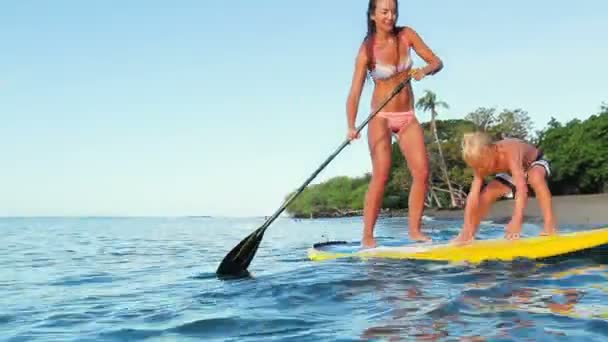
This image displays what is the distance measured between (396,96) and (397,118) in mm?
259

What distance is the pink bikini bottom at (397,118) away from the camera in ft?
24.0

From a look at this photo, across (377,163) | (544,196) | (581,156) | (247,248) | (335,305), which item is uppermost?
(581,156)

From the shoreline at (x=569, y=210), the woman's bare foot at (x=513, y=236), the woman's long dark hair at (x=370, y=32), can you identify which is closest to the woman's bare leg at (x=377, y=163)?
the woman's long dark hair at (x=370, y=32)

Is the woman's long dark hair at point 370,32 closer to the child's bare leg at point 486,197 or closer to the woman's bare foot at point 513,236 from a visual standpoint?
the child's bare leg at point 486,197

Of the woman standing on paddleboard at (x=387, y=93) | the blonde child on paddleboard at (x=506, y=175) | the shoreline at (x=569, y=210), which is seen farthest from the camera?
the shoreline at (x=569, y=210)

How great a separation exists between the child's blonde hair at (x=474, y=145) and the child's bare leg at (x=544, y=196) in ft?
2.27

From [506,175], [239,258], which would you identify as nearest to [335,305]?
[239,258]

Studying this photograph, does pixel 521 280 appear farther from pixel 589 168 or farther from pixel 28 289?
pixel 589 168

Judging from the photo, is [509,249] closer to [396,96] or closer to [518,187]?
[518,187]

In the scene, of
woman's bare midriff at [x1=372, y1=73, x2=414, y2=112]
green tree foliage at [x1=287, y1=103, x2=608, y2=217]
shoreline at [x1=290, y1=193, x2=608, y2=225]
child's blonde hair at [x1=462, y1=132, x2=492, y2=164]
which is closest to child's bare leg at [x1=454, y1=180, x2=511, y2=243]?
child's blonde hair at [x1=462, y1=132, x2=492, y2=164]

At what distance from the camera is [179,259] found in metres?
10.2

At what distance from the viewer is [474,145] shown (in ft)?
21.7

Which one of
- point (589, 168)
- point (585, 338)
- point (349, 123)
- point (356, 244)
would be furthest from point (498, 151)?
point (589, 168)

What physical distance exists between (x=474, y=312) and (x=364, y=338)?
91 cm
